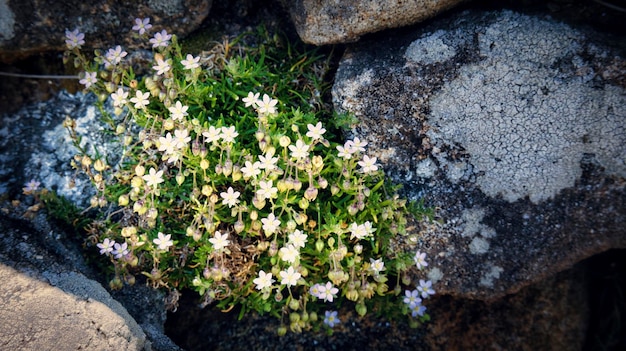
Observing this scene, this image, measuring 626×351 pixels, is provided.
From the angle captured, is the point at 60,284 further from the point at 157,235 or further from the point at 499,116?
the point at 499,116

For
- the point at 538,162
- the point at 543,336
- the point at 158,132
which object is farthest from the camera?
the point at 543,336

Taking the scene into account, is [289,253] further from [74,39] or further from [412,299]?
[74,39]

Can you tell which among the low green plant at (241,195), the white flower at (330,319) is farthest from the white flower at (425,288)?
the white flower at (330,319)

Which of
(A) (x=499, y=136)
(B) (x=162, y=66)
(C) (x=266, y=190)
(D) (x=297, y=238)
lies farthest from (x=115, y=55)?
(A) (x=499, y=136)

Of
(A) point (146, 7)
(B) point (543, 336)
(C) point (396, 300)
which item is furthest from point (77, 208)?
(B) point (543, 336)

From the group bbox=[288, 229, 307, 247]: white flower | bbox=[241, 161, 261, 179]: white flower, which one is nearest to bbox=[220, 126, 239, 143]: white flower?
bbox=[241, 161, 261, 179]: white flower

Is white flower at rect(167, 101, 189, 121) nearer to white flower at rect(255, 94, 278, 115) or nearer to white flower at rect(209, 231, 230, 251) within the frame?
white flower at rect(255, 94, 278, 115)

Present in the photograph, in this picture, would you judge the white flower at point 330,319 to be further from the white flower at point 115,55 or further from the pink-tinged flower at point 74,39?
the pink-tinged flower at point 74,39
